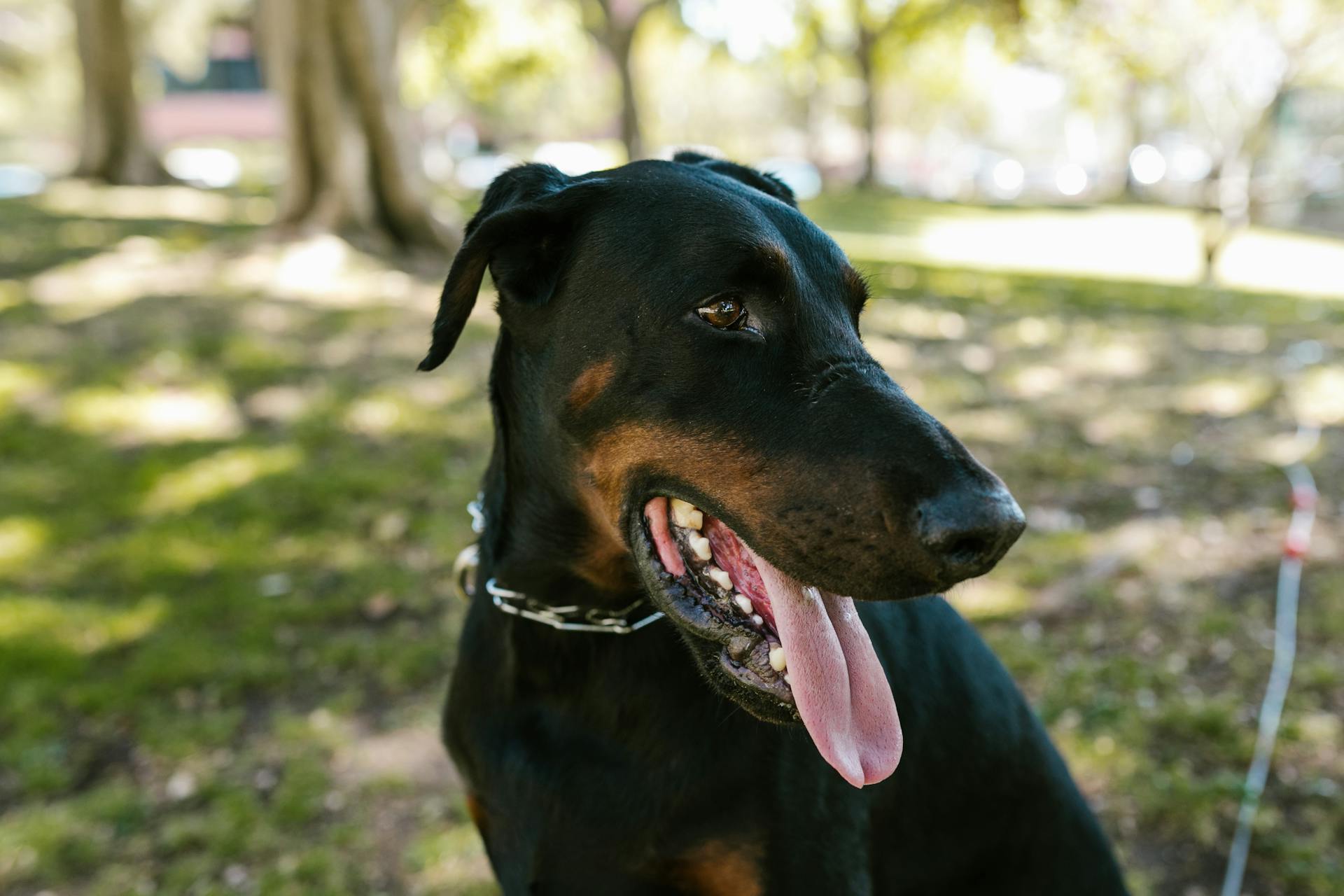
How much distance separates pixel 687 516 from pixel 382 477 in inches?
179

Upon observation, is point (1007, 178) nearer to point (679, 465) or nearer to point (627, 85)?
point (627, 85)

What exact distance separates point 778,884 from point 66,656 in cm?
393

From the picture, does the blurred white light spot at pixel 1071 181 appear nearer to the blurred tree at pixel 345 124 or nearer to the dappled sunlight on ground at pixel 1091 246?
the dappled sunlight on ground at pixel 1091 246

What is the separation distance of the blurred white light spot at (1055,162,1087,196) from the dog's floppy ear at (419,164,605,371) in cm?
4835

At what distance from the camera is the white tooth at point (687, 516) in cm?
222

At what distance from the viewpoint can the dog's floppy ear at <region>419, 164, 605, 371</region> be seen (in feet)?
7.40

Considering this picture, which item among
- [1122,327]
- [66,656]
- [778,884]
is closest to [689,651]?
[778,884]

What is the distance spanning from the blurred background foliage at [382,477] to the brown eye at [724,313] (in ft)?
2.73

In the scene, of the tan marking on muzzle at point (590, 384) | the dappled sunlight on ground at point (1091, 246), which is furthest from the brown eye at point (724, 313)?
the dappled sunlight on ground at point (1091, 246)

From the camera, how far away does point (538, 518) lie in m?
2.44

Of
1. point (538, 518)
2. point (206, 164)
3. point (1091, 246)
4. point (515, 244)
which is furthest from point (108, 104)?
point (206, 164)

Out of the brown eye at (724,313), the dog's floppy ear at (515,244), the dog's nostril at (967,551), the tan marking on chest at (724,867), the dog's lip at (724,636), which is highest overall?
the dog's floppy ear at (515,244)

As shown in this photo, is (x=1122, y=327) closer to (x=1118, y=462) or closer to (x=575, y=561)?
(x=1118, y=462)

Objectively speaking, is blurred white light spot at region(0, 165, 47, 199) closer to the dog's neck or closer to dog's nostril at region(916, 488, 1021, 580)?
the dog's neck
